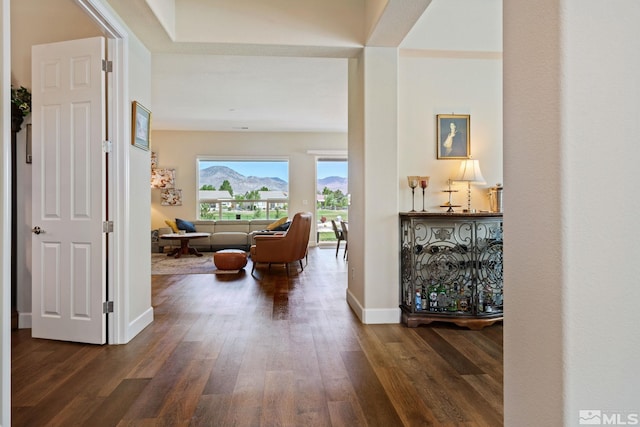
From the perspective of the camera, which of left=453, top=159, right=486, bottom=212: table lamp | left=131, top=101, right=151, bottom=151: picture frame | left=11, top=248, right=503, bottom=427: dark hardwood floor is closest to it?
left=11, top=248, right=503, bottom=427: dark hardwood floor

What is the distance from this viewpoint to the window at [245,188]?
9.66 meters

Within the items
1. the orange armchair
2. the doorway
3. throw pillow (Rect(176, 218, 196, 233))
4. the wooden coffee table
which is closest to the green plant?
the orange armchair

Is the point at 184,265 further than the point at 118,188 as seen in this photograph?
Yes

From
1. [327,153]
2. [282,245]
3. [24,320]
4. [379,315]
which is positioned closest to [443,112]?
[379,315]

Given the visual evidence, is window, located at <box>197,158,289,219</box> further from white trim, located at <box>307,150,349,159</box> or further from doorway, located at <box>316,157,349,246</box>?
doorway, located at <box>316,157,349,246</box>

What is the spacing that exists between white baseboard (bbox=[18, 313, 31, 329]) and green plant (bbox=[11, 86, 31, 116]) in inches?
69.7

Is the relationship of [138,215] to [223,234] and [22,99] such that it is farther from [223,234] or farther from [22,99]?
[223,234]

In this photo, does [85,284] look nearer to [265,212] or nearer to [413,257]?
[413,257]

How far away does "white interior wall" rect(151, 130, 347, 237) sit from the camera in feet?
30.8

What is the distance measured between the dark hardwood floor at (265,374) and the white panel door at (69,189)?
10.4 inches

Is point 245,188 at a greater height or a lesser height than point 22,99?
lesser

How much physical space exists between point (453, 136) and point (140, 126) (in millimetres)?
2972

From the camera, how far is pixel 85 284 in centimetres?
284

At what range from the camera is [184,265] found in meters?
6.69
